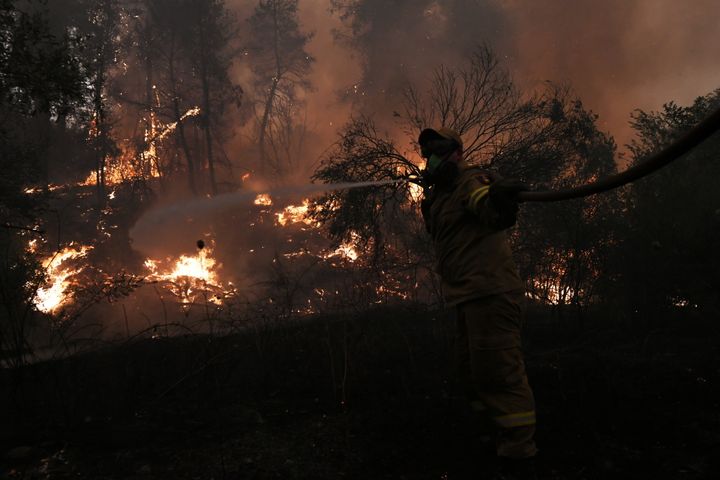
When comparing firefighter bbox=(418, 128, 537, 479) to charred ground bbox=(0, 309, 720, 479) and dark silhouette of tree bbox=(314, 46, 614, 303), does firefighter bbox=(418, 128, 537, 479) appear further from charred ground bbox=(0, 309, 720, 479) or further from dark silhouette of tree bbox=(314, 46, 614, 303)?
dark silhouette of tree bbox=(314, 46, 614, 303)

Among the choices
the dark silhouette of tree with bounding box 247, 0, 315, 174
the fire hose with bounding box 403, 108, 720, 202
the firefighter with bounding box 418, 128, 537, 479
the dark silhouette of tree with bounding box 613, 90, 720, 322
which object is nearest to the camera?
the fire hose with bounding box 403, 108, 720, 202

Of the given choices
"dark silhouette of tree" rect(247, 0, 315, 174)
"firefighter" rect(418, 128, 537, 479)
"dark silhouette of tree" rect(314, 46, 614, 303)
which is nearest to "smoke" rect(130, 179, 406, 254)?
"dark silhouette of tree" rect(247, 0, 315, 174)

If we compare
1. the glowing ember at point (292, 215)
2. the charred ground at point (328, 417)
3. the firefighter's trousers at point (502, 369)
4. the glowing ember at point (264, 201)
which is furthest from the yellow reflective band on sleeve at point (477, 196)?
the glowing ember at point (264, 201)

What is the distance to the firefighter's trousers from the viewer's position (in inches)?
116

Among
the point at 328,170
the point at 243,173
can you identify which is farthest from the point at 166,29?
the point at 328,170

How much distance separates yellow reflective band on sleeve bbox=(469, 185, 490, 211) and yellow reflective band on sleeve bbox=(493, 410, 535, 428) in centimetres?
120

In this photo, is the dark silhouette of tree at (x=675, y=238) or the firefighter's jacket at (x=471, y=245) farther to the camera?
the dark silhouette of tree at (x=675, y=238)

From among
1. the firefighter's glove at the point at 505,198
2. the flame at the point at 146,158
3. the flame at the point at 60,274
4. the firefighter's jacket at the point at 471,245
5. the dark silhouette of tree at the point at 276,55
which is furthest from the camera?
the dark silhouette of tree at the point at 276,55

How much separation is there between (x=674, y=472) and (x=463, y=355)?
4.38 ft

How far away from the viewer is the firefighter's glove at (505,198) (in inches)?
109

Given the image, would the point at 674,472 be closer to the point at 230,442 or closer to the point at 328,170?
the point at 230,442

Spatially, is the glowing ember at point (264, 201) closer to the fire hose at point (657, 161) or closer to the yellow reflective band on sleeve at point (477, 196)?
the yellow reflective band on sleeve at point (477, 196)

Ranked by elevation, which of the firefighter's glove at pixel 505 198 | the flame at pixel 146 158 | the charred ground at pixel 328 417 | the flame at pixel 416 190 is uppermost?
the flame at pixel 146 158

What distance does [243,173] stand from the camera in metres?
39.6
